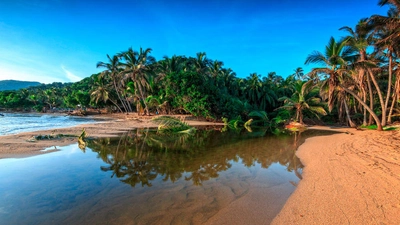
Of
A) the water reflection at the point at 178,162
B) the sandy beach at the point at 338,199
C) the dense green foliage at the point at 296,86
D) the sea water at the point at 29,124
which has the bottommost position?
the sea water at the point at 29,124

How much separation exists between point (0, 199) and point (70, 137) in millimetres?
8092

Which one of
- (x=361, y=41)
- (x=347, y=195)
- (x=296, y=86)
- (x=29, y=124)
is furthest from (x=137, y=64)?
(x=347, y=195)

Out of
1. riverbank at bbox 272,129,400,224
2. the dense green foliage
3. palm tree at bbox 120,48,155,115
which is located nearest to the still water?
riverbank at bbox 272,129,400,224

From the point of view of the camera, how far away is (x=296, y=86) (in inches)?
1015

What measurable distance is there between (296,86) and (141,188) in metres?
25.9

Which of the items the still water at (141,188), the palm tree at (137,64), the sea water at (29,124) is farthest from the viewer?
the palm tree at (137,64)

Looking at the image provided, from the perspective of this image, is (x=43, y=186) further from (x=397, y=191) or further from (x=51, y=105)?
(x=51, y=105)

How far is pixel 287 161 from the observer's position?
23.7 ft

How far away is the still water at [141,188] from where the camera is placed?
10.9ft

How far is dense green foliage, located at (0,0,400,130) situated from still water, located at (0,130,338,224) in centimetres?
1217

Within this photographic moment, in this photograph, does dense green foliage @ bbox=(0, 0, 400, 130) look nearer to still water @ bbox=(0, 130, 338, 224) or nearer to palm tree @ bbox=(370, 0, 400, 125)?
palm tree @ bbox=(370, 0, 400, 125)

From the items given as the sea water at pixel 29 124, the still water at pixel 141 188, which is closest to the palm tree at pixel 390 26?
the still water at pixel 141 188

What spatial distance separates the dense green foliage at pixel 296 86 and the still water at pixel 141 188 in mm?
12166

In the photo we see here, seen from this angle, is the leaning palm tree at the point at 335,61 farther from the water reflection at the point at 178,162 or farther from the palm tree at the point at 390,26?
the water reflection at the point at 178,162
